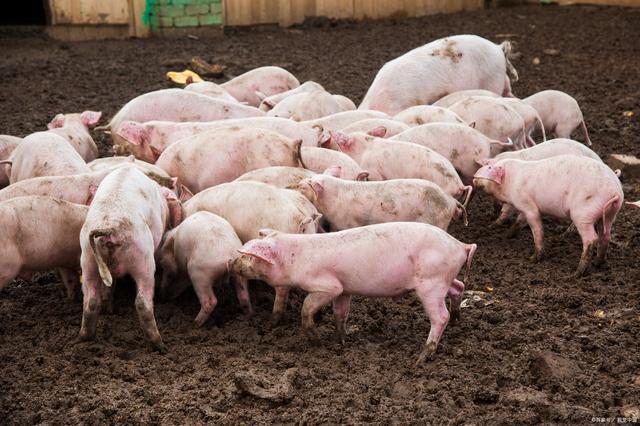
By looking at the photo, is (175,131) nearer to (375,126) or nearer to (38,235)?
(375,126)

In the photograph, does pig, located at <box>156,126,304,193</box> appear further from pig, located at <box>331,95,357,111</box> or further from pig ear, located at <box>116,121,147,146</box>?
pig, located at <box>331,95,357,111</box>

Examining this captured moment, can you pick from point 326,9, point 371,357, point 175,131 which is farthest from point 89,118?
point 326,9

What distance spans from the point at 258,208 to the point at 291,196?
0.65ft

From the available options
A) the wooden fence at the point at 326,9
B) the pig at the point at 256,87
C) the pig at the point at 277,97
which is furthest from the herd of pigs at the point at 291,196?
the wooden fence at the point at 326,9

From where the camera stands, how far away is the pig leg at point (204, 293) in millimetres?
4672

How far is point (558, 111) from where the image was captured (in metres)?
7.31

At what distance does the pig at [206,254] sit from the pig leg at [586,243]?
1.80 metres

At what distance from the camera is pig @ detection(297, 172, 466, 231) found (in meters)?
5.14

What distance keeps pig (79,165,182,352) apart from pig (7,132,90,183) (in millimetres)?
1198

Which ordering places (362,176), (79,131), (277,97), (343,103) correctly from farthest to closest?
(277,97) < (343,103) < (79,131) < (362,176)

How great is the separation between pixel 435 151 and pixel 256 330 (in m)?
1.94

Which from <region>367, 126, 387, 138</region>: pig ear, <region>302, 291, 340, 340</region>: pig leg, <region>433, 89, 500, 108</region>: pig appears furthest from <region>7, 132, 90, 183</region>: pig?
<region>433, 89, 500, 108</region>: pig

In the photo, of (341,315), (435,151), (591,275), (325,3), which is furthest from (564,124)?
(325,3)

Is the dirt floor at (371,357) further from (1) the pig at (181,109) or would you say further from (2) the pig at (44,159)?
(1) the pig at (181,109)
